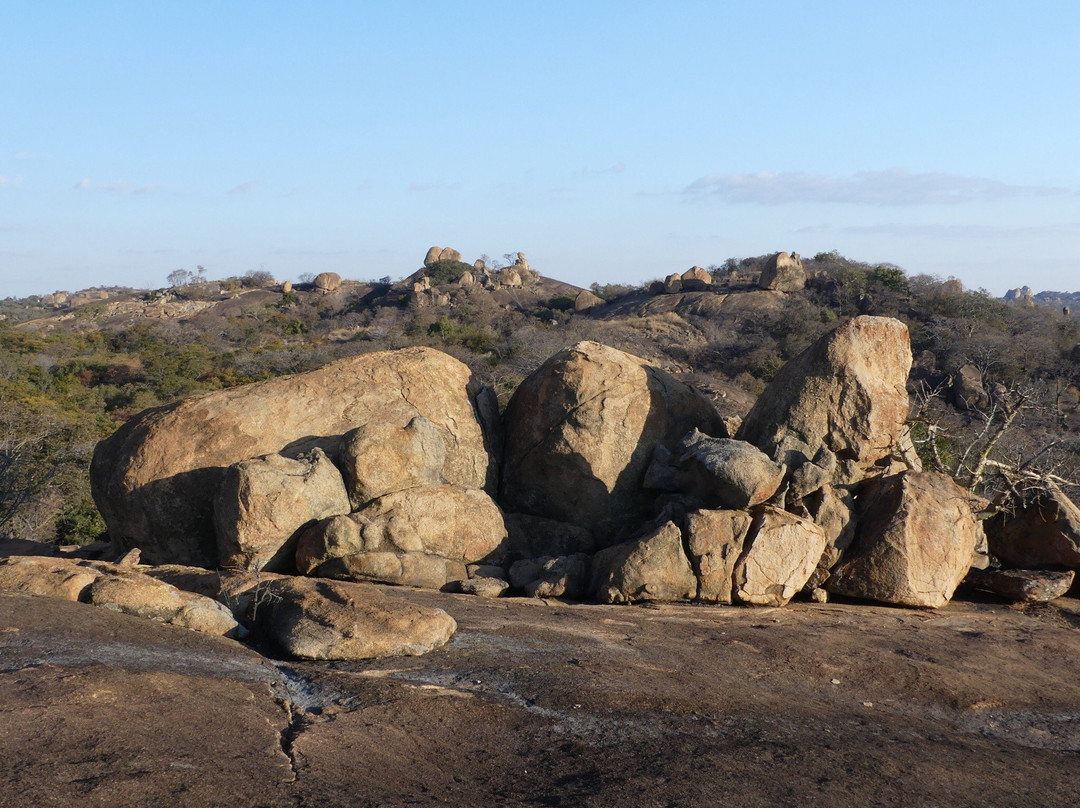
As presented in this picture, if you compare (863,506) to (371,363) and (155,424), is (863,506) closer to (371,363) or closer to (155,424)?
(371,363)

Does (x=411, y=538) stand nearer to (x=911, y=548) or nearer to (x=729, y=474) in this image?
(x=729, y=474)

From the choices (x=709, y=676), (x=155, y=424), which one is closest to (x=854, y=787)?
(x=709, y=676)

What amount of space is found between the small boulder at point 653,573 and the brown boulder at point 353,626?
2.16 meters

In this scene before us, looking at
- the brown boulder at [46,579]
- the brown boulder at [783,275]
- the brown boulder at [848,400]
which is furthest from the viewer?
the brown boulder at [783,275]

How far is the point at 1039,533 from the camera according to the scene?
10.2 meters

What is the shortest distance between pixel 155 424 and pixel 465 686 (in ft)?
18.5

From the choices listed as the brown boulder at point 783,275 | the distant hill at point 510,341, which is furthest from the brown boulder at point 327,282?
the brown boulder at point 783,275

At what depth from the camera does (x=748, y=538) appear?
30.2 ft

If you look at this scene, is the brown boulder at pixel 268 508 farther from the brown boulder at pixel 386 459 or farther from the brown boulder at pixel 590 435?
the brown boulder at pixel 590 435

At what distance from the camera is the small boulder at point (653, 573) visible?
8938 mm

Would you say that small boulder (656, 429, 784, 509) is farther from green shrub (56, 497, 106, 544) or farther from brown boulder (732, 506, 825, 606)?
green shrub (56, 497, 106, 544)

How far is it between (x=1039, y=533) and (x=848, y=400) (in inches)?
97.5

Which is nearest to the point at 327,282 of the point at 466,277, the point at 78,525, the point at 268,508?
the point at 466,277

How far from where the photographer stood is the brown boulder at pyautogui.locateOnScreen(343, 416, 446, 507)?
9695 mm
